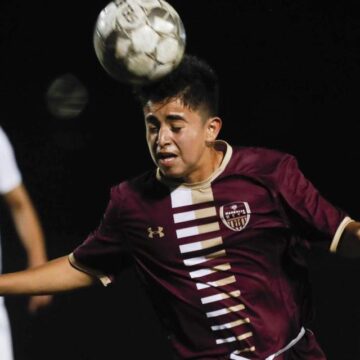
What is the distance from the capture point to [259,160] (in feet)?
7.60

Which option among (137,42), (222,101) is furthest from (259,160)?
(222,101)

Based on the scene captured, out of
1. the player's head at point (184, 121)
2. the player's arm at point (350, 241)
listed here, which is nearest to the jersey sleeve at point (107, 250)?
the player's head at point (184, 121)

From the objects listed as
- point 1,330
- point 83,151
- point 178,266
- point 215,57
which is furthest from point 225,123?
point 178,266

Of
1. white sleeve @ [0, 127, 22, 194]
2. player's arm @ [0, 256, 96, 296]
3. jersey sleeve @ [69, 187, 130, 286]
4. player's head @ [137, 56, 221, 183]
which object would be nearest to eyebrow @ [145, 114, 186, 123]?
player's head @ [137, 56, 221, 183]

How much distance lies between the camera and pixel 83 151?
14.9 ft

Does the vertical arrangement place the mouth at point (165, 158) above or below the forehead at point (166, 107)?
below

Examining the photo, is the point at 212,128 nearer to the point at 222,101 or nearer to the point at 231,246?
the point at 231,246

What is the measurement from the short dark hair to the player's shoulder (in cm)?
15

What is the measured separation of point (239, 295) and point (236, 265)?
0.08 m

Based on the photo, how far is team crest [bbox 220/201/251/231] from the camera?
7.55 ft

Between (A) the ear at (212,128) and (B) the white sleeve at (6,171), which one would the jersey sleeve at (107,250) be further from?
(B) the white sleeve at (6,171)

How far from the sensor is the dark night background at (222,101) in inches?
174

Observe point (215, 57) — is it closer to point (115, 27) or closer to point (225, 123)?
point (225, 123)

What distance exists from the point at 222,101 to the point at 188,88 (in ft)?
7.10
